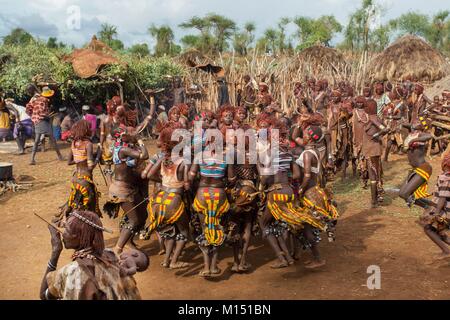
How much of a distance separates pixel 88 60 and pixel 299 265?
10.2 m

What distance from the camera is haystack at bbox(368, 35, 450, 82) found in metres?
20.9

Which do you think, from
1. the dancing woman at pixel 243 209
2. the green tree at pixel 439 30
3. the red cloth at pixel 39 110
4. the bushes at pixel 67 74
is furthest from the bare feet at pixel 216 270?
the green tree at pixel 439 30

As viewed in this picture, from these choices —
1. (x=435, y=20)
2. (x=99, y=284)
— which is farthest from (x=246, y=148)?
(x=435, y=20)

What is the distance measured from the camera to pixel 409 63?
69.5 feet

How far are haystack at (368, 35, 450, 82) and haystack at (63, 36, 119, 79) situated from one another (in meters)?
11.4

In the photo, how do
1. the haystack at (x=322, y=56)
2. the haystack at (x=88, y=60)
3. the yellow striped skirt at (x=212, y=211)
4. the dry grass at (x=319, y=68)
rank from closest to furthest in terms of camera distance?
the yellow striped skirt at (x=212, y=211)
the haystack at (x=88, y=60)
the dry grass at (x=319, y=68)
the haystack at (x=322, y=56)

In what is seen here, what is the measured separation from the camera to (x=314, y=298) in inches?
197

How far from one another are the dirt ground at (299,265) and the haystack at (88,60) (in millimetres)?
5955

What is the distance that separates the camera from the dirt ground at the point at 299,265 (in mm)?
5168

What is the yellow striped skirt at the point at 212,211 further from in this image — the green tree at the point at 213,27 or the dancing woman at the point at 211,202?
the green tree at the point at 213,27

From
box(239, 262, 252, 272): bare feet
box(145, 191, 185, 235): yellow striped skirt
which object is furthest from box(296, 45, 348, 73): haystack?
box(145, 191, 185, 235): yellow striped skirt

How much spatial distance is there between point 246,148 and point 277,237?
1.12 meters

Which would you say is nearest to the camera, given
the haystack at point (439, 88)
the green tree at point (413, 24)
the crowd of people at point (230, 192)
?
the crowd of people at point (230, 192)

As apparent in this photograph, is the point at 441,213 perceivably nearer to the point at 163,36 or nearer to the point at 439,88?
the point at 439,88
